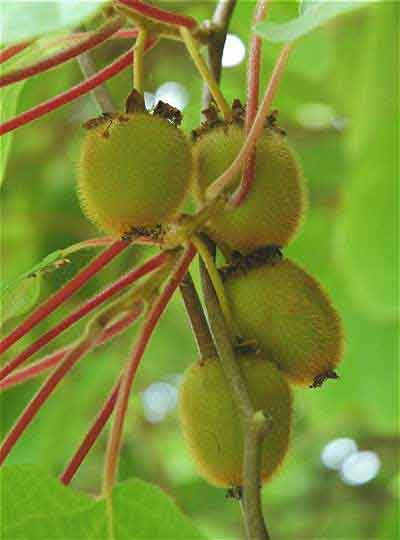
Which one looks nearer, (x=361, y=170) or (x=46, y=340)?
(x=46, y=340)

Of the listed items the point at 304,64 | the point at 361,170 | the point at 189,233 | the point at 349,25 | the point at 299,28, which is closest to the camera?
the point at 299,28

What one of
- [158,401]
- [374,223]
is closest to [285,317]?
[374,223]

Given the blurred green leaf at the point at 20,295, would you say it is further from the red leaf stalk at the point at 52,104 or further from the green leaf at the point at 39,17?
the green leaf at the point at 39,17

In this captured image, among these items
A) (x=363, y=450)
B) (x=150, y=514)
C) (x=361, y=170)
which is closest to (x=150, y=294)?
(x=150, y=514)

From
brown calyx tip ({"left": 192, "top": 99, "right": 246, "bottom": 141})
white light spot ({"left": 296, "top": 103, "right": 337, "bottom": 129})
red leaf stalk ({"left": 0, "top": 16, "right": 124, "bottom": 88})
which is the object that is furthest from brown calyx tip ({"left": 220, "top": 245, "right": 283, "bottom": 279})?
white light spot ({"left": 296, "top": 103, "right": 337, "bottom": 129})

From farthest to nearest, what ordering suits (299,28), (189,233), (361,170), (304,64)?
(304,64) → (361,170) → (189,233) → (299,28)

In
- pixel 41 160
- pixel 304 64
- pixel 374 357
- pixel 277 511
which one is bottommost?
pixel 277 511

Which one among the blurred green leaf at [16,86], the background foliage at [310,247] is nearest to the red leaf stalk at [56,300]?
the blurred green leaf at [16,86]

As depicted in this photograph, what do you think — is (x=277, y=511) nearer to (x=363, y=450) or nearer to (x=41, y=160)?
(x=363, y=450)

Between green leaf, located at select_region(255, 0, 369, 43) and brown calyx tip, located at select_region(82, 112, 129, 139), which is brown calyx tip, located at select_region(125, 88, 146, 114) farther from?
green leaf, located at select_region(255, 0, 369, 43)
